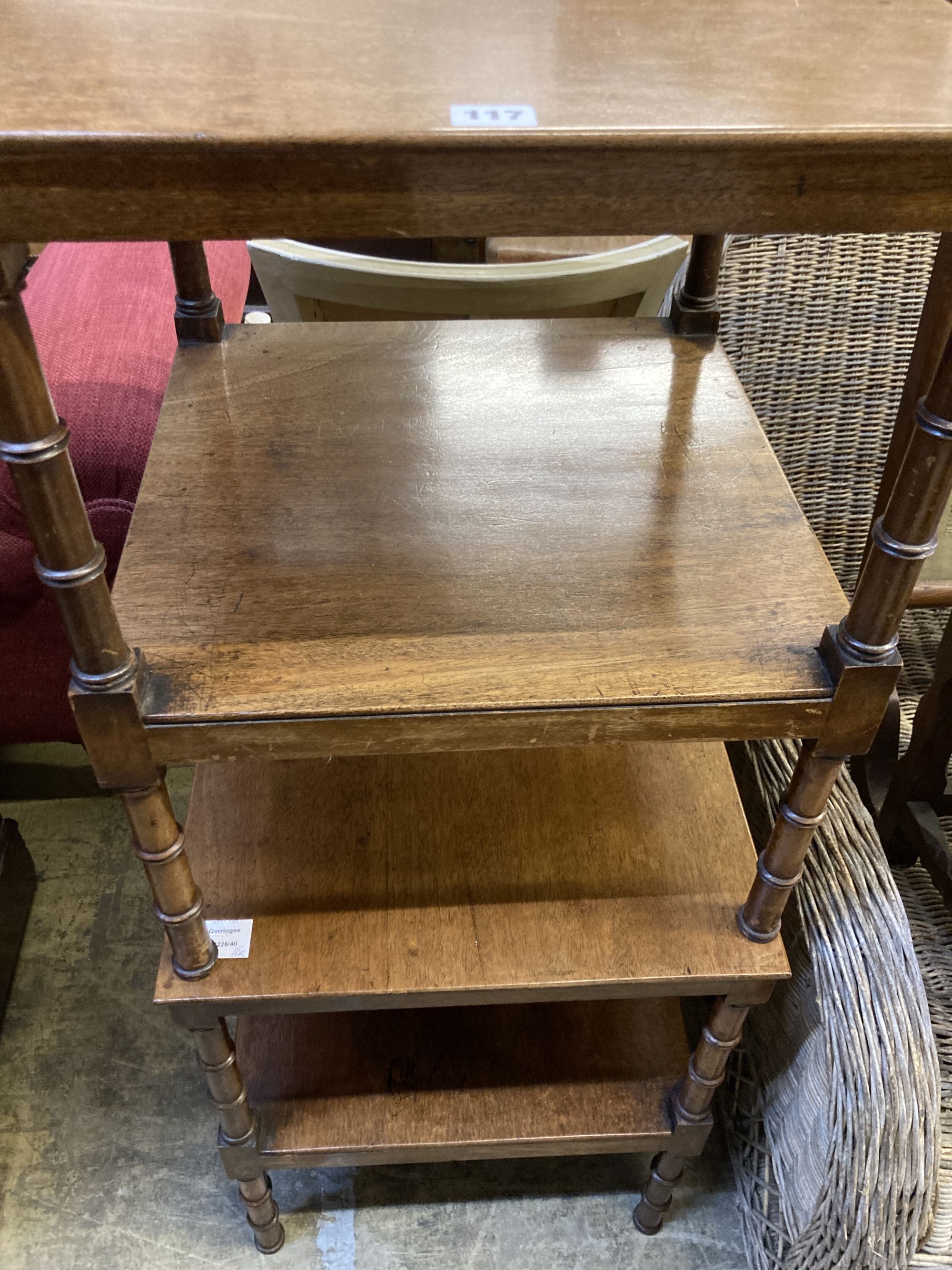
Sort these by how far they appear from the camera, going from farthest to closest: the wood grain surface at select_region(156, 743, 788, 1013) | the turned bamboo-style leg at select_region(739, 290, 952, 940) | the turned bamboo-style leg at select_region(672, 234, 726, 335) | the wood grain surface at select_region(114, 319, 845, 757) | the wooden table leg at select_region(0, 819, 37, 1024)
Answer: the wooden table leg at select_region(0, 819, 37, 1024) < the turned bamboo-style leg at select_region(672, 234, 726, 335) < the wood grain surface at select_region(156, 743, 788, 1013) < the wood grain surface at select_region(114, 319, 845, 757) < the turned bamboo-style leg at select_region(739, 290, 952, 940)

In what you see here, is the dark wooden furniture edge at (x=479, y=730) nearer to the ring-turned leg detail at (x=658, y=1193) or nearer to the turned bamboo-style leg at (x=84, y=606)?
the turned bamboo-style leg at (x=84, y=606)

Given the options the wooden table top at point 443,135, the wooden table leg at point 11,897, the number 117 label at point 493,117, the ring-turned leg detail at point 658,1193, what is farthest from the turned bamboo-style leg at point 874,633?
the wooden table leg at point 11,897

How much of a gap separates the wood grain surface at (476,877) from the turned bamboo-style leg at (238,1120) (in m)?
0.08

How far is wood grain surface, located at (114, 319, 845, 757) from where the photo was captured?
2.08 feet

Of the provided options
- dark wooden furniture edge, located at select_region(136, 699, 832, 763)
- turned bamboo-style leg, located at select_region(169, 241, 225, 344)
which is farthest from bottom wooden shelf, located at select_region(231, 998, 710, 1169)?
turned bamboo-style leg, located at select_region(169, 241, 225, 344)

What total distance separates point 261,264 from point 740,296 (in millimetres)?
536

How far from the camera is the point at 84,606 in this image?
1.78ft

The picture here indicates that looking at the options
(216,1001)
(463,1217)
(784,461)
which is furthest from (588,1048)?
(784,461)

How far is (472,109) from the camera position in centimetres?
44

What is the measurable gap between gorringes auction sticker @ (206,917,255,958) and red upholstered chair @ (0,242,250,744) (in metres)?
0.39

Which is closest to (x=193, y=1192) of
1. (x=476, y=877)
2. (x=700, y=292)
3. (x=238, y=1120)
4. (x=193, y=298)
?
(x=238, y=1120)

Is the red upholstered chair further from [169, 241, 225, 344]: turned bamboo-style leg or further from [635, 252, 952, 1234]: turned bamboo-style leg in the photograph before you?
[635, 252, 952, 1234]: turned bamboo-style leg

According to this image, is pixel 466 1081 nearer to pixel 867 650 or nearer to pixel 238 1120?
pixel 238 1120

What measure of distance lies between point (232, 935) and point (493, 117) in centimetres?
63
